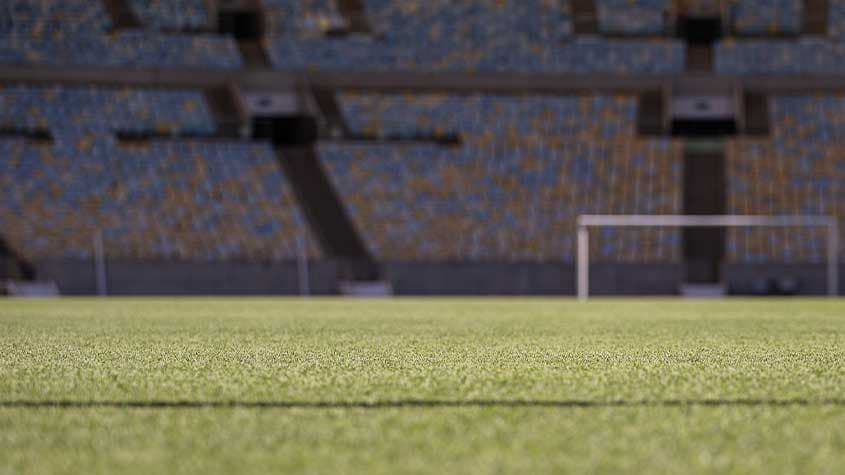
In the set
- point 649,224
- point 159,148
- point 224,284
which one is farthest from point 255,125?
point 649,224

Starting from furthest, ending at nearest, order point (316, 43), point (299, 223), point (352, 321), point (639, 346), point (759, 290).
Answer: point (316, 43) < point (299, 223) < point (759, 290) < point (352, 321) < point (639, 346)

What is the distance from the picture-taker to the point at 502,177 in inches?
716

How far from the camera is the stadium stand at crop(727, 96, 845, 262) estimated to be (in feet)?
56.1

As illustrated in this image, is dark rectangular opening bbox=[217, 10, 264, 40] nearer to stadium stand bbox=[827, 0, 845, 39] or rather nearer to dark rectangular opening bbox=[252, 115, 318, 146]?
dark rectangular opening bbox=[252, 115, 318, 146]

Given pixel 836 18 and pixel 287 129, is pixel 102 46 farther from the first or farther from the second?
pixel 836 18

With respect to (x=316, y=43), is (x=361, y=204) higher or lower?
lower

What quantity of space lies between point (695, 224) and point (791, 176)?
2230 millimetres

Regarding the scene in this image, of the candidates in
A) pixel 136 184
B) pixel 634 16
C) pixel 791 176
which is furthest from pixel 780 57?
pixel 136 184

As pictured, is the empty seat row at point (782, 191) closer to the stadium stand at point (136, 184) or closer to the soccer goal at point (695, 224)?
the soccer goal at point (695, 224)

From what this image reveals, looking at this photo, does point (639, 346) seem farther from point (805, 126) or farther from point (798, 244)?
point (805, 126)

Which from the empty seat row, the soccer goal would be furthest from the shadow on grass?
the empty seat row

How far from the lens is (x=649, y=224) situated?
1712 cm

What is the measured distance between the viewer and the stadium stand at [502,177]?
17.5m

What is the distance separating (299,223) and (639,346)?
42.1 feet
